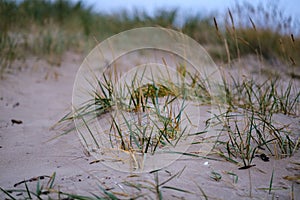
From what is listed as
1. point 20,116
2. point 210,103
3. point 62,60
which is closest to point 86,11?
point 62,60

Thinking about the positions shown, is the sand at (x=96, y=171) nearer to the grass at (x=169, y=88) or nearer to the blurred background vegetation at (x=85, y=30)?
the grass at (x=169, y=88)

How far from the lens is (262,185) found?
1.75m

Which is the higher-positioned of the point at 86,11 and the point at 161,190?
the point at 86,11

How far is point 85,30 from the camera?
20.6ft

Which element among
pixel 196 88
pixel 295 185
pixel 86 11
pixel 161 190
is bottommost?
pixel 295 185

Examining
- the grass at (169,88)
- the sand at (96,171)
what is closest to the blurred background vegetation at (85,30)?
the grass at (169,88)

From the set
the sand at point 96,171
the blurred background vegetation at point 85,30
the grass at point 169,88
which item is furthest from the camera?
the blurred background vegetation at point 85,30

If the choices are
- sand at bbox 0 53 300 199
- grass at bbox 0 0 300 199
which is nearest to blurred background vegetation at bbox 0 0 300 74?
grass at bbox 0 0 300 199

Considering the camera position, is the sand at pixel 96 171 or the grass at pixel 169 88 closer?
the sand at pixel 96 171

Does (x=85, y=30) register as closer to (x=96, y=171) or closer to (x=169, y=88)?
(x=169, y=88)

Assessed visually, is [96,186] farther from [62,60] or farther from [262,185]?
[62,60]

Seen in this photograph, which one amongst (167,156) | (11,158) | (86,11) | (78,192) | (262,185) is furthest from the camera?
(86,11)

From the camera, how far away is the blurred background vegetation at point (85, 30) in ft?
14.5

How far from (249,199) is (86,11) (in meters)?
6.13
